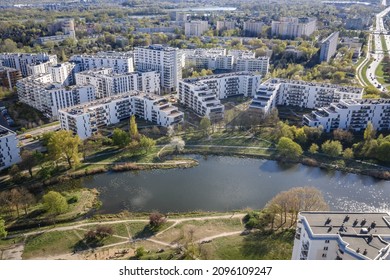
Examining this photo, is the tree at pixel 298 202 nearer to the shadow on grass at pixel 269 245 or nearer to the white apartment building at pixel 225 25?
the shadow on grass at pixel 269 245

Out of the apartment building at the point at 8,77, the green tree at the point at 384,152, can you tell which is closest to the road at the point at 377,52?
the green tree at the point at 384,152

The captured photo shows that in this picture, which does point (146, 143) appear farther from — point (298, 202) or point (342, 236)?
point (342, 236)

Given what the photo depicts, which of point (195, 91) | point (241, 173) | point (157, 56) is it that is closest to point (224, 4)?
point (157, 56)

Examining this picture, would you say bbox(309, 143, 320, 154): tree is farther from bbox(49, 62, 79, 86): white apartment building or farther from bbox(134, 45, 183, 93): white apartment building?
bbox(49, 62, 79, 86): white apartment building

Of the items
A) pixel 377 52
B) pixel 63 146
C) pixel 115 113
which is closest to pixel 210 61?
pixel 115 113

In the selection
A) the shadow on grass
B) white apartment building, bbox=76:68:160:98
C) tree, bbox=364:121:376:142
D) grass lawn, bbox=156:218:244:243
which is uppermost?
white apartment building, bbox=76:68:160:98

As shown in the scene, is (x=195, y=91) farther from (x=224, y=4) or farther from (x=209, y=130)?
(x=224, y=4)

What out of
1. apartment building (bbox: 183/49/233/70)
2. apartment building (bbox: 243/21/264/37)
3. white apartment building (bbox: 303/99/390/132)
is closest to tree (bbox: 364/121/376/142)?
white apartment building (bbox: 303/99/390/132)

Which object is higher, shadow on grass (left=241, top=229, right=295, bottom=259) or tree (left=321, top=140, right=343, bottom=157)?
tree (left=321, top=140, right=343, bottom=157)
